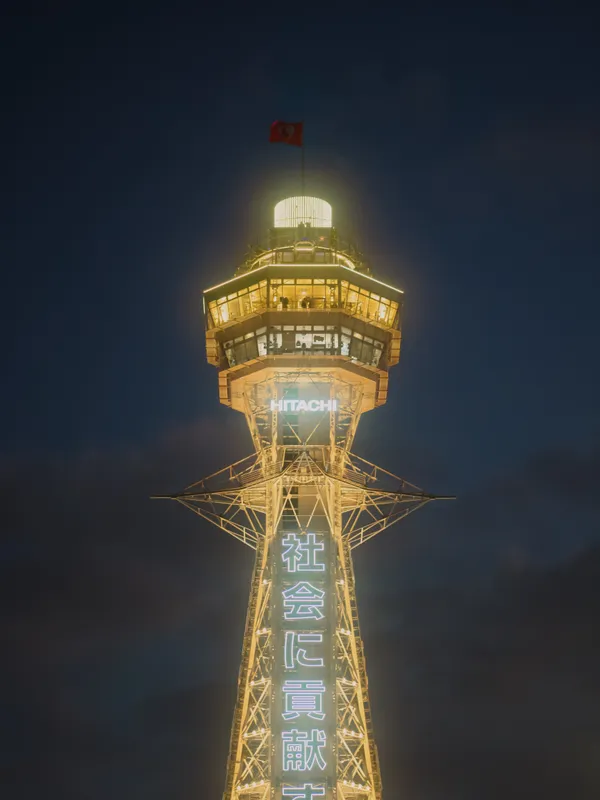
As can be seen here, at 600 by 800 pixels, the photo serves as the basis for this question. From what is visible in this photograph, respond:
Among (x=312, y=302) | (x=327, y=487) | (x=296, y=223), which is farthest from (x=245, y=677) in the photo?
(x=296, y=223)

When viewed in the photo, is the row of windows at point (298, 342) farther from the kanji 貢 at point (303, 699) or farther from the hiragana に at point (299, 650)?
the kanji 貢 at point (303, 699)

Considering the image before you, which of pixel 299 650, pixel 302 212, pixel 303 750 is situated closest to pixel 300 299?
pixel 302 212

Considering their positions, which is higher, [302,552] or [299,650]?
[302,552]

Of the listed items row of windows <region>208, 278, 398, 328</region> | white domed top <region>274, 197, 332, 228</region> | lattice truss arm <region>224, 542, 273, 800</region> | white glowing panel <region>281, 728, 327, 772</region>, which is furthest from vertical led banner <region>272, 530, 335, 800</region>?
white domed top <region>274, 197, 332, 228</region>

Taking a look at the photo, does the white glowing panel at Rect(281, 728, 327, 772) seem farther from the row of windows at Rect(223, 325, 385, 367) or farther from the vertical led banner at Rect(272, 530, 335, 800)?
the row of windows at Rect(223, 325, 385, 367)

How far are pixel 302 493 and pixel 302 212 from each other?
73.4 feet

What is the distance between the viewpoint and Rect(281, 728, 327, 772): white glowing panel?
9844 centimetres

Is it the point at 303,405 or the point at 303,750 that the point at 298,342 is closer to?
the point at 303,405

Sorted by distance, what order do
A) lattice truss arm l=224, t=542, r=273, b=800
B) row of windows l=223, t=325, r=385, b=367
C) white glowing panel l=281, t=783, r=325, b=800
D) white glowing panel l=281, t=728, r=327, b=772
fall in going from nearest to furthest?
1. white glowing panel l=281, t=783, r=325, b=800
2. white glowing panel l=281, t=728, r=327, b=772
3. lattice truss arm l=224, t=542, r=273, b=800
4. row of windows l=223, t=325, r=385, b=367

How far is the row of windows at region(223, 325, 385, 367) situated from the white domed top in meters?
10.3

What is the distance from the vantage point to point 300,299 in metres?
110

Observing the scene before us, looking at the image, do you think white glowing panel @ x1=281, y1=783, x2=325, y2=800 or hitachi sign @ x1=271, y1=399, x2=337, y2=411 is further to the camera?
hitachi sign @ x1=271, y1=399, x2=337, y2=411

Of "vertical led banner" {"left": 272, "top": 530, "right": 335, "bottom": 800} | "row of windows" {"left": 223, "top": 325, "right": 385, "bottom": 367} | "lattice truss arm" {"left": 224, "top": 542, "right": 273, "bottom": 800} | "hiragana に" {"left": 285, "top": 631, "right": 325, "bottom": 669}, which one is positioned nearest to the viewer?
"vertical led banner" {"left": 272, "top": 530, "right": 335, "bottom": 800}

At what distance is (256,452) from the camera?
109 metres
